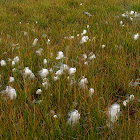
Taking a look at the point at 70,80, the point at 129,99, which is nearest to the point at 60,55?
the point at 70,80

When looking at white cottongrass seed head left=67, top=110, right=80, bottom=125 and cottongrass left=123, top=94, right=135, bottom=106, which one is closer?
white cottongrass seed head left=67, top=110, right=80, bottom=125

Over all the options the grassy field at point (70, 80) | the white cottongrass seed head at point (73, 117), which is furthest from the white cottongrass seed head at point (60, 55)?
the white cottongrass seed head at point (73, 117)

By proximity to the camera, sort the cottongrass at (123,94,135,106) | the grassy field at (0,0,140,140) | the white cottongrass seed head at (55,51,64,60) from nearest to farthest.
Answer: the grassy field at (0,0,140,140) < the cottongrass at (123,94,135,106) < the white cottongrass seed head at (55,51,64,60)

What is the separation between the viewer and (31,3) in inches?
245

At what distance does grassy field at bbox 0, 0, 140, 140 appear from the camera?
4.91 ft

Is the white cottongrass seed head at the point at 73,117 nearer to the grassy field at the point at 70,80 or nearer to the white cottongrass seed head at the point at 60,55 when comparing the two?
the grassy field at the point at 70,80

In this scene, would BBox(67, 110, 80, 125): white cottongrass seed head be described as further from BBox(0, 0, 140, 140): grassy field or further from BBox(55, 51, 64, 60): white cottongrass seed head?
BBox(55, 51, 64, 60): white cottongrass seed head

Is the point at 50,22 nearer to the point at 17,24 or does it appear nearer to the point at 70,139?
the point at 17,24

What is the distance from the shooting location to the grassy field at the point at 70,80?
1498mm

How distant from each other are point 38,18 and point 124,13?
7.73 ft

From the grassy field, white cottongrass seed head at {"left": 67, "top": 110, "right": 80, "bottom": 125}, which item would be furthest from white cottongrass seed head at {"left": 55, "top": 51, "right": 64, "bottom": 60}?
white cottongrass seed head at {"left": 67, "top": 110, "right": 80, "bottom": 125}

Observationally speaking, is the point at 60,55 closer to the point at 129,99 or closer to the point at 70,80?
the point at 70,80

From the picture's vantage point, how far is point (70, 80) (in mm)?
2170

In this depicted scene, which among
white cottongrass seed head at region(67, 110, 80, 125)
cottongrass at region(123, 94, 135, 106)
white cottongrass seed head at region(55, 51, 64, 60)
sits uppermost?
white cottongrass seed head at region(55, 51, 64, 60)
